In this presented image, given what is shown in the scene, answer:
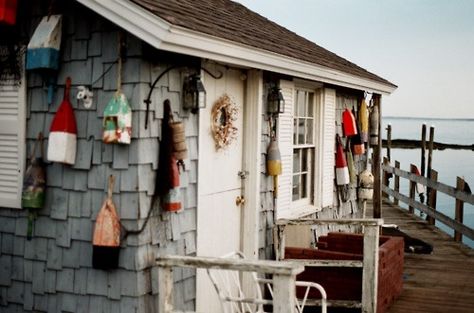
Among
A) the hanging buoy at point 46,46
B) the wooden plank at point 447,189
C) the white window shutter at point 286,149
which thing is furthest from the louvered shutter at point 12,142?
the wooden plank at point 447,189

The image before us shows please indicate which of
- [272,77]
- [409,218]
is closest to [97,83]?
[272,77]

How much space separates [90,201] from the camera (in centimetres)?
490

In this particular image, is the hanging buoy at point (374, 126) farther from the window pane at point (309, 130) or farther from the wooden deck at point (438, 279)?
the window pane at point (309, 130)

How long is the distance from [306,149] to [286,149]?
1.00 meters

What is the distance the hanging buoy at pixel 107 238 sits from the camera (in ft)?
15.4

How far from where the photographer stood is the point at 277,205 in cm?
719

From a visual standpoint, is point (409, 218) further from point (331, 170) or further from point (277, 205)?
point (277, 205)

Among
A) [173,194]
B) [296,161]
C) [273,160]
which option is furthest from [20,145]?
[296,161]

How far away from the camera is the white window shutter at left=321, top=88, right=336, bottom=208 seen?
28.2ft

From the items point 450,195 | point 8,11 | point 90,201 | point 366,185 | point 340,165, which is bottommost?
point 450,195

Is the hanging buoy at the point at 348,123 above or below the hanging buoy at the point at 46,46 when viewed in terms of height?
below

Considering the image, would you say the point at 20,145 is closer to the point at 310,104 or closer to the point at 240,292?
the point at 240,292

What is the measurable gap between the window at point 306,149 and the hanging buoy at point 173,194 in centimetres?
243

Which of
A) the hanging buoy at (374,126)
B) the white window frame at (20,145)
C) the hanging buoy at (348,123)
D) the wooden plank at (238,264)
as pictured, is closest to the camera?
the wooden plank at (238,264)
